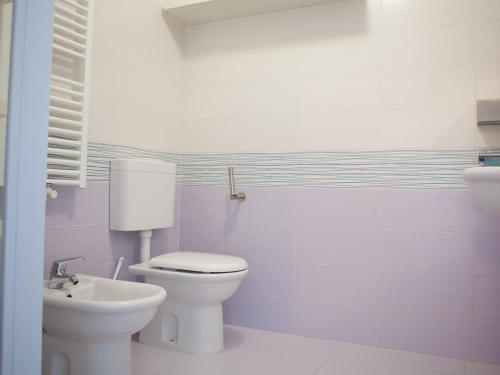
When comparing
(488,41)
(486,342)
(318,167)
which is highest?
(488,41)

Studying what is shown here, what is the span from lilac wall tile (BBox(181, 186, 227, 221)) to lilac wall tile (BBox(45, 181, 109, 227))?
0.61 metres

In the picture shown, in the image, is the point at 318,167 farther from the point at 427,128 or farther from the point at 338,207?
the point at 427,128

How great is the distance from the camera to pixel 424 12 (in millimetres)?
2164

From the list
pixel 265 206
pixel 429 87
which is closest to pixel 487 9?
pixel 429 87

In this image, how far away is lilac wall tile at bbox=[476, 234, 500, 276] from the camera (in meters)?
2.01

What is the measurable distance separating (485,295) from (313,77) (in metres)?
1.39

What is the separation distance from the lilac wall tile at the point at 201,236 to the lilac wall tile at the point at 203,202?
0.04 metres

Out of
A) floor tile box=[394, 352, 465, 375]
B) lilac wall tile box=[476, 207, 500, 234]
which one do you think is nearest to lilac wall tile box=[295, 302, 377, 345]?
floor tile box=[394, 352, 465, 375]

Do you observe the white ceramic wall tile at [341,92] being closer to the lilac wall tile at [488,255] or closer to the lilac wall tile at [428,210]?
the lilac wall tile at [428,210]

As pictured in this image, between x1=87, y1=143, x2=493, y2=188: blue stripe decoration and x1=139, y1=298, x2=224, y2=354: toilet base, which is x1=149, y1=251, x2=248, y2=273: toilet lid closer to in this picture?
x1=139, y1=298, x2=224, y2=354: toilet base

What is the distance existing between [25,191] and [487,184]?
1.46m

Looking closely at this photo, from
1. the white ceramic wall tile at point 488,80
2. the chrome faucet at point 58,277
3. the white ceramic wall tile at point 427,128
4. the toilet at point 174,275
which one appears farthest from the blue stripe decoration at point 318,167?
the chrome faucet at point 58,277

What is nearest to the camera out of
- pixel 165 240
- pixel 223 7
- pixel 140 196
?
pixel 140 196

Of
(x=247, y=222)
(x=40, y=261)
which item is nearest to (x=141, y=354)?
(x=247, y=222)
